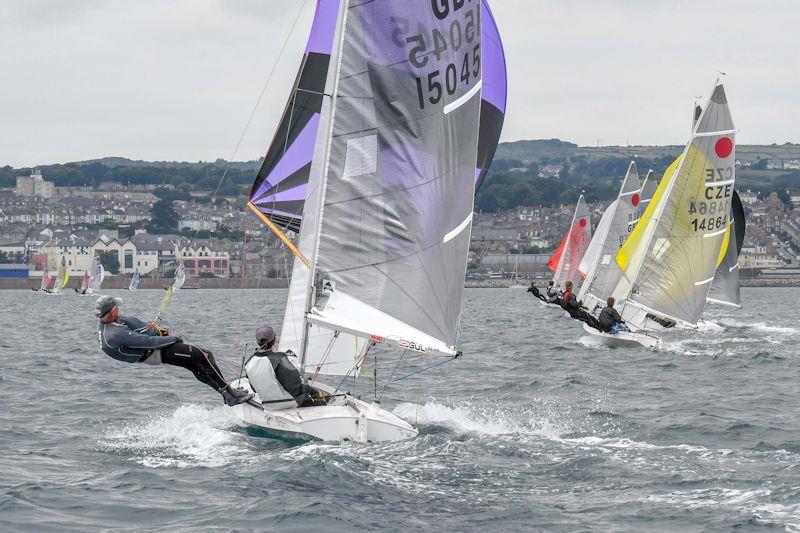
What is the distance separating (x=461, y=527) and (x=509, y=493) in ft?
3.83

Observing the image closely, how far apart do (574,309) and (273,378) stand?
13.2 meters

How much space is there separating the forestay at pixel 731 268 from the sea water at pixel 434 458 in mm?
20338

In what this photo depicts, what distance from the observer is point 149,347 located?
38.0 ft

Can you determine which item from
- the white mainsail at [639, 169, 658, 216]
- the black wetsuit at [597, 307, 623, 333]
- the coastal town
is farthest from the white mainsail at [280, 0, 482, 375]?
the coastal town

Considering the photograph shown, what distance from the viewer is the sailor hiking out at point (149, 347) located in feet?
38.0

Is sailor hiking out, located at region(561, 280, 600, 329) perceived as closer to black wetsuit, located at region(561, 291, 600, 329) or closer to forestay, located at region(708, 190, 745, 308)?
black wetsuit, located at region(561, 291, 600, 329)

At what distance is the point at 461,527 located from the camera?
8.59 meters

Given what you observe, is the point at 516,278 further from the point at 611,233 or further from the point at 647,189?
the point at 611,233

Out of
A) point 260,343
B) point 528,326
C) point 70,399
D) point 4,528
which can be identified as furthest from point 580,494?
point 528,326

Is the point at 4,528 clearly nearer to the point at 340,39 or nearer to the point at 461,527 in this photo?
the point at 461,527

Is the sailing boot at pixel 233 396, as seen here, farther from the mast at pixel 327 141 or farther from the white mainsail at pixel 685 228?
the white mainsail at pixel 685 228

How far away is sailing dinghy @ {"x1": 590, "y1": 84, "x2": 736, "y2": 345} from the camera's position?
84.9 feet

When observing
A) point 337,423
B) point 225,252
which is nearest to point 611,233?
point 337,423

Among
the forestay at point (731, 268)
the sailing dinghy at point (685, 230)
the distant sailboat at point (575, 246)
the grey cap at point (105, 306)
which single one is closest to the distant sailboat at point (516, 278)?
the distant sailboat at point (575, 246)
